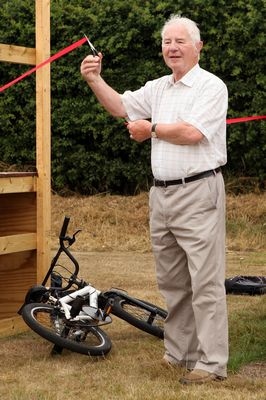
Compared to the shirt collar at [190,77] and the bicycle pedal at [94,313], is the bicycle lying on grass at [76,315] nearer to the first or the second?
the bicycle pedal at [94,313]

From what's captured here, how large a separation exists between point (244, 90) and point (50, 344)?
20.8 ft

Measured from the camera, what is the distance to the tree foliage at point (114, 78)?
1181 centimetres

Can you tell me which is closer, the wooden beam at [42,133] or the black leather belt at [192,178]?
the black leather belt at [192,178]

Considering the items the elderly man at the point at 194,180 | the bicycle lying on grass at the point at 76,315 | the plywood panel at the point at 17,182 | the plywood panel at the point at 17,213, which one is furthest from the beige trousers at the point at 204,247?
the plywood panel at the point at 17,213

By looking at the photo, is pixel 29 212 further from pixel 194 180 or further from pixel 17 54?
pixel 194 180

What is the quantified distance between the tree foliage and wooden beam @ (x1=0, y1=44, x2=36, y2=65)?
5.38 metres

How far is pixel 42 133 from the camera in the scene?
6.69 m

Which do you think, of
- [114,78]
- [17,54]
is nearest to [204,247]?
Result: [17,54]

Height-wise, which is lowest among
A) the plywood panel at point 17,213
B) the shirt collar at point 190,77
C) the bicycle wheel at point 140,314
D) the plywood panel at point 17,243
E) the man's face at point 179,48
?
the bicycle wheel at point 140,314

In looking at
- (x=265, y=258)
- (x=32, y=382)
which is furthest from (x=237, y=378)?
(x=265, y=258)

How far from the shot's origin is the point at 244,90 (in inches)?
465

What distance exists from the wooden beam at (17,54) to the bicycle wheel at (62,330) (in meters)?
1.73

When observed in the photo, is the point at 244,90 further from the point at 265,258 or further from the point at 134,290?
the point at 134,290

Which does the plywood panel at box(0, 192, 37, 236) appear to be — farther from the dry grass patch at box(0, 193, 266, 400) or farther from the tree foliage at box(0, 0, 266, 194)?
the tree foliage at box(0, 0, 266, 194)
